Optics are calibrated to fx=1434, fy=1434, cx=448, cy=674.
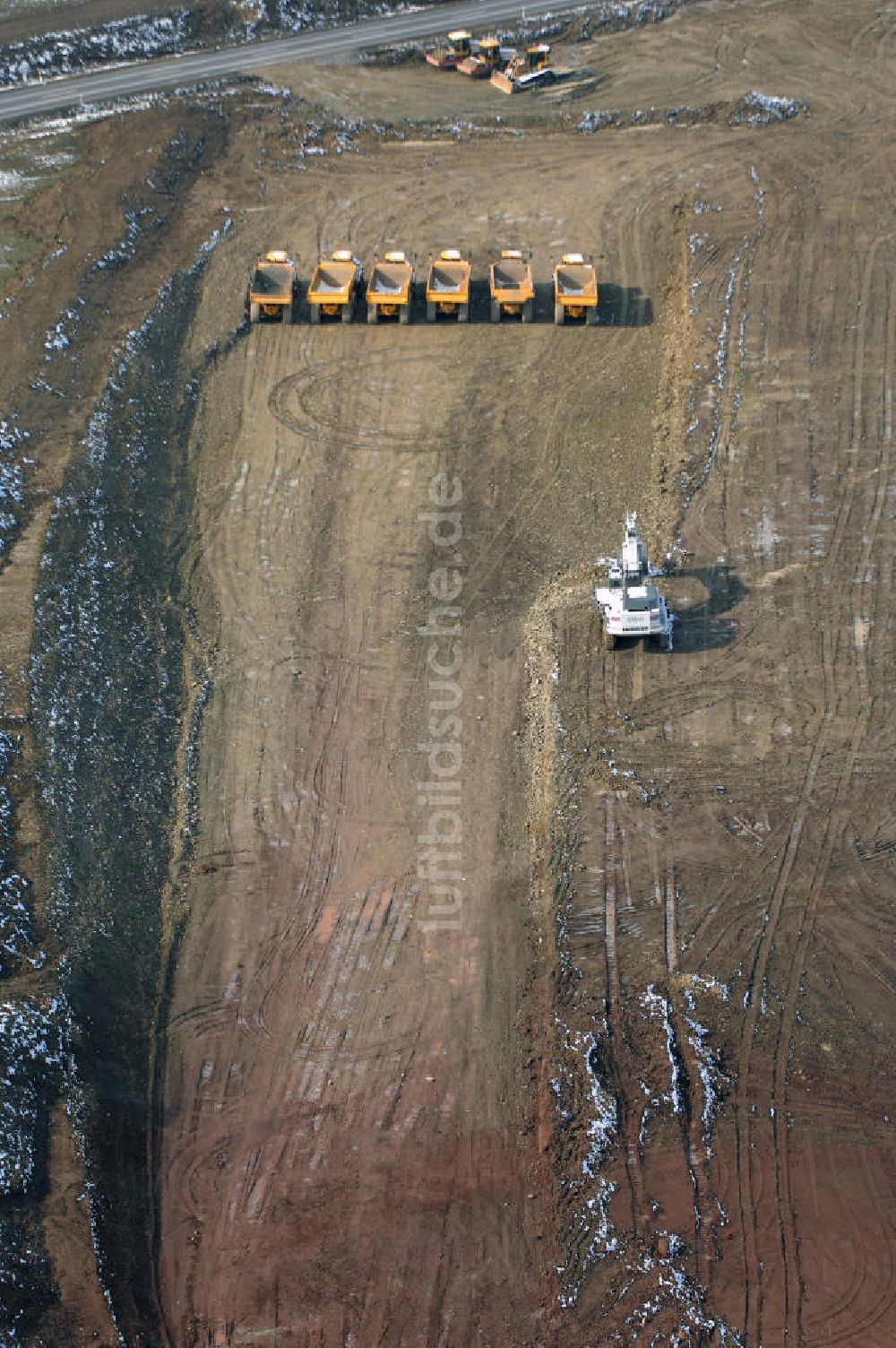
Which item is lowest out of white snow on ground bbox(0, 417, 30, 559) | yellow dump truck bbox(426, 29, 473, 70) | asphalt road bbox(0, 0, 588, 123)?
white snow on ground bbox(0, 417, 30, 559)

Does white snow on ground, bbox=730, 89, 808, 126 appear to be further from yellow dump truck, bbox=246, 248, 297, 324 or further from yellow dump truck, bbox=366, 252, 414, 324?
yellow dump truck, bbox=246, 248, 297, 324

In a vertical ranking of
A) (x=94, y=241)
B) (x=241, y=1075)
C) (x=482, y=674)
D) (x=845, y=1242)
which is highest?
(x=94, y=241)

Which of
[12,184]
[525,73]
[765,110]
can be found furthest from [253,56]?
[765,110]

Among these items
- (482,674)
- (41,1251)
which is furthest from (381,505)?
(41,1251)

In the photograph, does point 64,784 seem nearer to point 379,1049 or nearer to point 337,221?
point 379,1049

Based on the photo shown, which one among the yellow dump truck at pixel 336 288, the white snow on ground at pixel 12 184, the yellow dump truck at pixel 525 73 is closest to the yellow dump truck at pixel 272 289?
the yellow dump truck at pixel 336 288

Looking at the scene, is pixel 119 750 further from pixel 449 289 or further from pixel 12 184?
pixel 12 184

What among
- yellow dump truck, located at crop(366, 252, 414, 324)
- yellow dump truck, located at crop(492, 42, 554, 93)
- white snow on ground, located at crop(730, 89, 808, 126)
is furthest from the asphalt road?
yellow dump truck, located at crop(366, 252, 414, 324)
